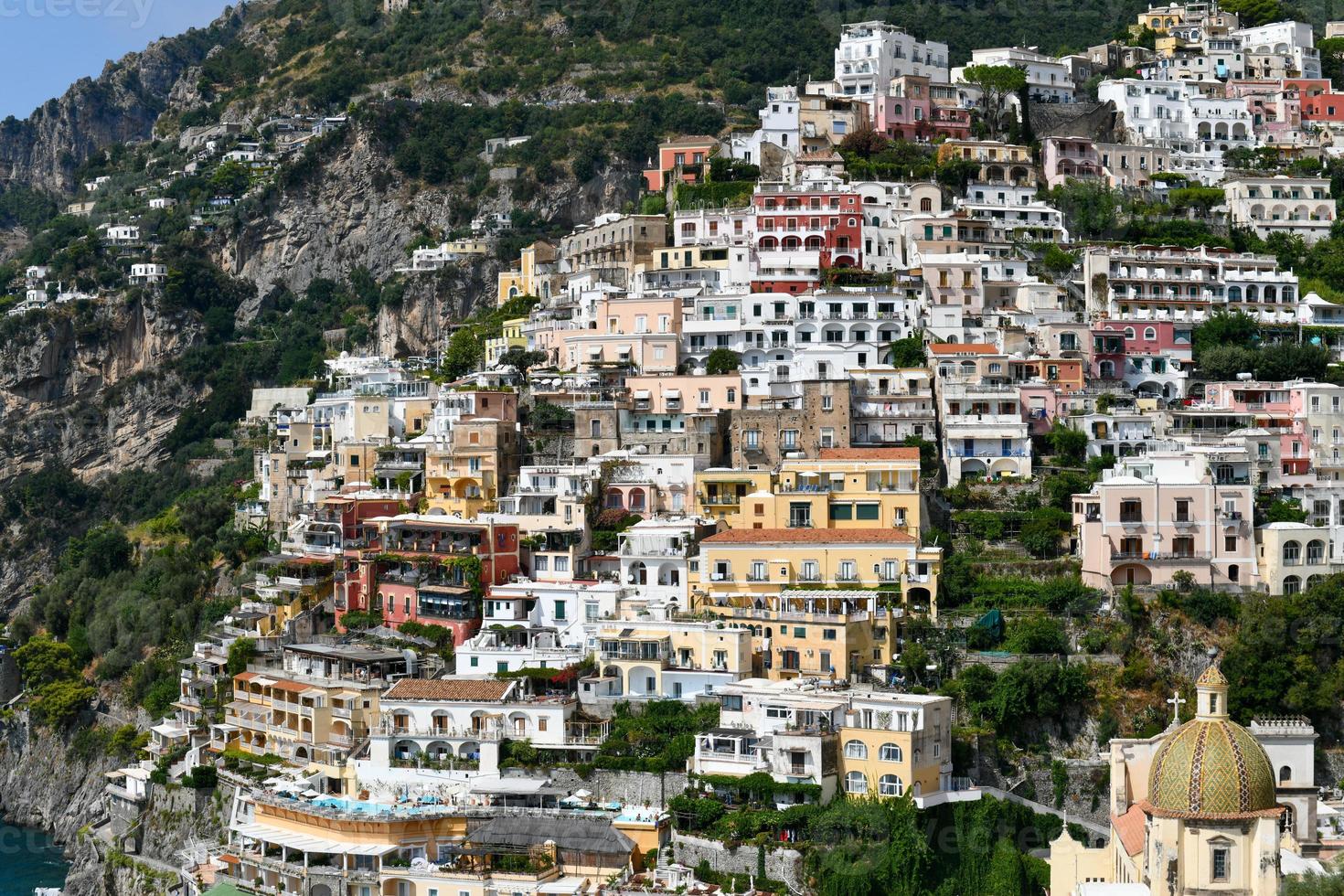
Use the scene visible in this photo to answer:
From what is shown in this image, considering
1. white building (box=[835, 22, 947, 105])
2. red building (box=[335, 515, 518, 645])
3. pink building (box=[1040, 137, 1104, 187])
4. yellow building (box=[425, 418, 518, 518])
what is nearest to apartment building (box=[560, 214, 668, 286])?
white building (box=[835, 22, 947, 105])

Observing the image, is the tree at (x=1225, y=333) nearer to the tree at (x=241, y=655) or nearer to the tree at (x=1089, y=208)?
the tree at (x=1089, y=208)

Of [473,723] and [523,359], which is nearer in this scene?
[473,723]

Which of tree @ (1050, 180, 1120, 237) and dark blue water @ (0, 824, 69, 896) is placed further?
tree @ (1050, 180, 1120, 237)

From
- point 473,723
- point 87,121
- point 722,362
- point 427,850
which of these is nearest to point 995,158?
point 722,362

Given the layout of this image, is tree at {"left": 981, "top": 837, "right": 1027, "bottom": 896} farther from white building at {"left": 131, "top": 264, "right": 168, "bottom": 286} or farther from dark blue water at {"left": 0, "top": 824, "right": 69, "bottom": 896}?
white building at {"left": 131, "top": 264, "right": 168, "bottom": 286}

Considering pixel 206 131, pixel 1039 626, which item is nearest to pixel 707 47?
pixel 206 131

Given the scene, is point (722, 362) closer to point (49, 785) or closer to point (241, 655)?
point (241, 655)
